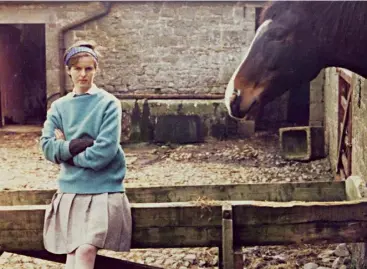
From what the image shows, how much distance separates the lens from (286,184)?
4.17 metres

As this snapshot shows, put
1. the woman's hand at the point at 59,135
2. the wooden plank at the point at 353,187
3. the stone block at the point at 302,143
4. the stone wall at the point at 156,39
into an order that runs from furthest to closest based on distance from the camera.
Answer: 1. the stone wall at the point at 156,39
2. the stone block at the point at 302,143
3. the wooden plank at the point at 353,187
4. the woman's hand at the point at 59,135

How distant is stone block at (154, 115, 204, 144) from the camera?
10.4 meters

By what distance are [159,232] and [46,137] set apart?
2.64 feet

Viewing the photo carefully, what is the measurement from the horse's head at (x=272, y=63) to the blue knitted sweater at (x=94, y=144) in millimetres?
796

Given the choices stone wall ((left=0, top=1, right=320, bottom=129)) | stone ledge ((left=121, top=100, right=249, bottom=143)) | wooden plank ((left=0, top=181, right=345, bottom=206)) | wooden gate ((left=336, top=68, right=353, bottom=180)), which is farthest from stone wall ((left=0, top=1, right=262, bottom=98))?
wooden plank ((left=0, top=181, right=345, bottom=206))

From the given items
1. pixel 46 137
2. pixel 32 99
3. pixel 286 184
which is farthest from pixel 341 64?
pixel 32 99

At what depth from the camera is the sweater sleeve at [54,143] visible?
9.80 ft

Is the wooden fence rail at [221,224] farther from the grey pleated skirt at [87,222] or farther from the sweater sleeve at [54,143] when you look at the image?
the sweater sleeve at [54,143]

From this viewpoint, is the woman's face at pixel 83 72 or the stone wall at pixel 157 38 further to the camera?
the stone wall at pixel 157 38

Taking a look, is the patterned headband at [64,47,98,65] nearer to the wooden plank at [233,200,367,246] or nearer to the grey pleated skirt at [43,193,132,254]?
the grey pleated skirt at [43,193,132,254]

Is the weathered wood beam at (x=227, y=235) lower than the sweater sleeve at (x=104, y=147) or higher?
lower

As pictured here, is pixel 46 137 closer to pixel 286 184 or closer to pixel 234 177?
pixel 286 184

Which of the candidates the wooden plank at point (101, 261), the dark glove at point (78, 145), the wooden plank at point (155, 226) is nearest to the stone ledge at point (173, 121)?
the wooden plank at point (101, 261)

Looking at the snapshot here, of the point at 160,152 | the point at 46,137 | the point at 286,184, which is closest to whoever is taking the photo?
the point at 46,137
